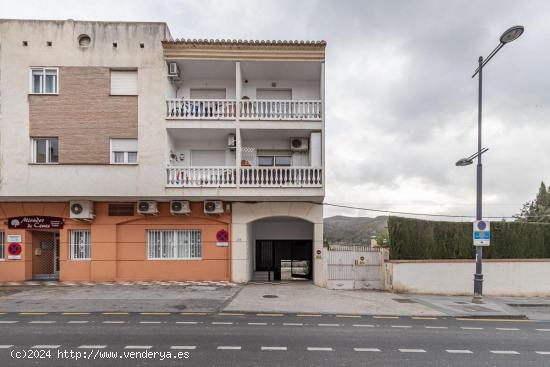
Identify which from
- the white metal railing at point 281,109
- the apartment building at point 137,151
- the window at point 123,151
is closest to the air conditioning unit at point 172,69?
the apartment building at point 137,151

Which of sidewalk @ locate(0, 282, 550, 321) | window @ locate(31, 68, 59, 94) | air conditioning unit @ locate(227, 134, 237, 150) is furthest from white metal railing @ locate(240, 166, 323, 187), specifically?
window @ locate(31, 68, 59, 94)

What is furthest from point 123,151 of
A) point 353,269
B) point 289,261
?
point 353,269

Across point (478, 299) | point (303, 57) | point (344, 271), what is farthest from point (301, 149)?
point (478, 299)

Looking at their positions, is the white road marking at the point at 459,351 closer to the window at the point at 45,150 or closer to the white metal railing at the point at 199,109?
the white metal railing at the point at 199,109

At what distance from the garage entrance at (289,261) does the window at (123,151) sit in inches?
318

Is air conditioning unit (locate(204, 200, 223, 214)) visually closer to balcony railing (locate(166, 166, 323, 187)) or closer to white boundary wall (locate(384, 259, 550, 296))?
balcony railing (locate(166, 166, 323, 187))

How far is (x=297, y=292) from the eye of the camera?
1380 cm

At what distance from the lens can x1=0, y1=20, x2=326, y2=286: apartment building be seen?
14.6 meters

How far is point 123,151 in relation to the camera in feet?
49.0

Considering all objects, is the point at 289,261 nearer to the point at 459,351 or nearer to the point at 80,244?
the point at 80,244

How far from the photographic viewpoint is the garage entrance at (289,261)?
709 inches

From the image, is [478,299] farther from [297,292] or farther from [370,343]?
[370,343]

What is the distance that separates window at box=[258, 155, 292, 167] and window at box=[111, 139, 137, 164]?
5.48m

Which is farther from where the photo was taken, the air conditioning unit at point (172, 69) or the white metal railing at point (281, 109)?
the white metal railing at point (281, 109)
